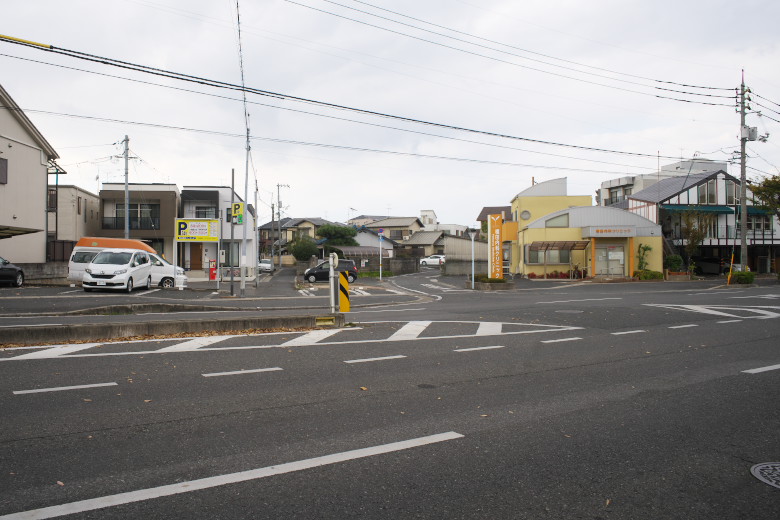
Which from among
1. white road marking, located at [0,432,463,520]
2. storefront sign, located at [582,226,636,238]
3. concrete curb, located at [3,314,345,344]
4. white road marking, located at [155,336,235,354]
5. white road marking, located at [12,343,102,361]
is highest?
storefront sign, located at [582,226,636,238]

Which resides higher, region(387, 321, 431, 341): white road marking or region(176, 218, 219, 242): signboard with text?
region(176, 218, 219, 242): signboard with text

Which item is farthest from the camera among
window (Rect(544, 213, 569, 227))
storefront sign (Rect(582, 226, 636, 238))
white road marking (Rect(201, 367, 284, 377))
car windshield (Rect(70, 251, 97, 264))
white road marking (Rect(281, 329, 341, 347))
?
window (Rect(544, 213, 569, 227))

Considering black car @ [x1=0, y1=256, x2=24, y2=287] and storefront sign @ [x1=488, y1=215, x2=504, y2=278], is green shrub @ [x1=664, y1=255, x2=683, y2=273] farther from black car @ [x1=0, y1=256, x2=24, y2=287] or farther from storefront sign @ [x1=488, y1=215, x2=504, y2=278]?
black car @ [x1=0, y1=256, x2=24, y2=287]

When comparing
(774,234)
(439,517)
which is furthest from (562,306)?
(774,234)

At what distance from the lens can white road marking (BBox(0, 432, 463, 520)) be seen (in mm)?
3092

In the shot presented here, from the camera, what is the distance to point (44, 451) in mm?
4031

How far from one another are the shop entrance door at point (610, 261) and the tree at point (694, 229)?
6.11 meters

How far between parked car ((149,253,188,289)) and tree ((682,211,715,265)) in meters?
35.0

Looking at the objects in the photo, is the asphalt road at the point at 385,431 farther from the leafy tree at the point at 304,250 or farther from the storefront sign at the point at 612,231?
the leafy tree at the point at 304,250

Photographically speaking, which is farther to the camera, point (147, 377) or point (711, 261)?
point (711, 261)

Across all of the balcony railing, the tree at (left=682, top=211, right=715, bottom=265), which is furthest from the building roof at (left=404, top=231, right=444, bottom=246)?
the balcony railing

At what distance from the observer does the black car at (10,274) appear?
2256 centimetres

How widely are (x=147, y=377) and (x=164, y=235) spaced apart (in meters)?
39.2

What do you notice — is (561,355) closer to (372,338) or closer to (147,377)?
(372,338)
